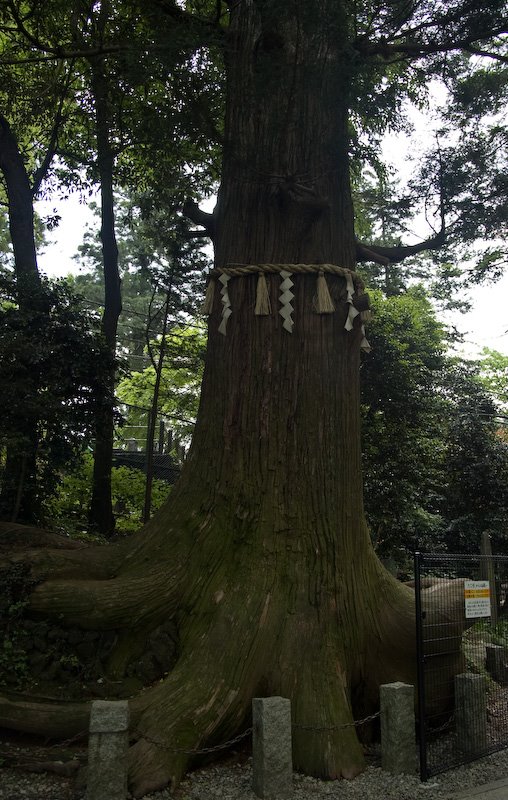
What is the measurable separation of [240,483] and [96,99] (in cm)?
639

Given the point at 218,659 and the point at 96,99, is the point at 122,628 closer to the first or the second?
the point at 218,659

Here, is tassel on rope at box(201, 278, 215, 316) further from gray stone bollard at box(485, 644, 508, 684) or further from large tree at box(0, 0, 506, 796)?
gray stone bollard at box(485, 644, 508, 684)

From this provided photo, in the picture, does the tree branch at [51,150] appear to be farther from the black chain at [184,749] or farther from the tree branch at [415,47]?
the black chain at [184,749]

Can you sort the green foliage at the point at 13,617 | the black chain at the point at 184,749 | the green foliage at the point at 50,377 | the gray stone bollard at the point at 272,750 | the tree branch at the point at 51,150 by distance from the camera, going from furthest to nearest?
the tree branch at the point at 51,150
the green foliage at the point at 50,377
the green foliage at the point at 13,617
the black chain at the point at 184,749
the gray stone bollard at the point at 272,750

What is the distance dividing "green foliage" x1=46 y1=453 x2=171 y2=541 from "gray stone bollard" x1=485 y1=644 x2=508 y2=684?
5212 millimetres

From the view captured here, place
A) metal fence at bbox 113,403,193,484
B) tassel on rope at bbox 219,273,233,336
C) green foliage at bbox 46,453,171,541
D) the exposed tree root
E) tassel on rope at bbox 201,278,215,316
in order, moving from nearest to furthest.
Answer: the exposed tree root, tassel on rope at bbox 219,273,233,336, tassel on rope at bbox 201,278,215,316, green foliage at bbox 46,453,171,541, metal fence at bbox 113,403,193,484

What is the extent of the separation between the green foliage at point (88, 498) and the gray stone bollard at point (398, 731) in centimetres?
538

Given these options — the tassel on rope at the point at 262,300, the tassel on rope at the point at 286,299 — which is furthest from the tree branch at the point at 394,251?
the tassel on rope at the point at 262,300

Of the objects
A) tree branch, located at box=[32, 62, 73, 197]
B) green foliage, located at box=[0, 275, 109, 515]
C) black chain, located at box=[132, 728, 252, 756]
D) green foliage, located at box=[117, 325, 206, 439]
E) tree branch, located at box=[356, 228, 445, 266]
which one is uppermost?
tree branch, located at box=[32, 62, 73, 197]

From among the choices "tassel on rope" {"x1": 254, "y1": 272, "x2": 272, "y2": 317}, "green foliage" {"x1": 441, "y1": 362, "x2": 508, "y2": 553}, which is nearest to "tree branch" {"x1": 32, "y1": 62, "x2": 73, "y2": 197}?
"tassel on rope" {"x1": 254, "y1": 272, "x2": 272, "y2": 317}

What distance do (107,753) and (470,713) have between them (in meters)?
2.85

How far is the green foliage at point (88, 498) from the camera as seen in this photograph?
9445 mm

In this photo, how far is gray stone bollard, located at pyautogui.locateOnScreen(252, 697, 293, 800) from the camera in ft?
12.2

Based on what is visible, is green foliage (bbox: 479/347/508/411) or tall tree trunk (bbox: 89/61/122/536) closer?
tall tree trunk (bbox: 89/61/122/536)
